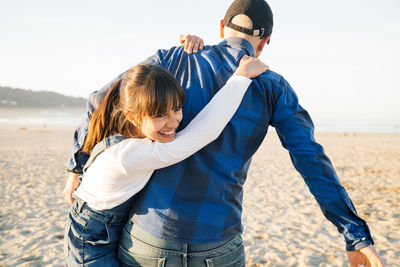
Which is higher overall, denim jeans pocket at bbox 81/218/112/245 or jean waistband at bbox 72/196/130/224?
jean waistband at bbox 72/196/130/224

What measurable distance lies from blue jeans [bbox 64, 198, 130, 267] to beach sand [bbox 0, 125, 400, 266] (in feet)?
10.4

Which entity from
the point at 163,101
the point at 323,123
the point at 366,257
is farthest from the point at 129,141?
the point at 323,123

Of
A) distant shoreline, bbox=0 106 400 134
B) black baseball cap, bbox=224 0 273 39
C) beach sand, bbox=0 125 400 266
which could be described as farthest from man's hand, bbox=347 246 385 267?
distant shoreline, bbox=0 106 400 134

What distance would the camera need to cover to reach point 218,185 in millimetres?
1373

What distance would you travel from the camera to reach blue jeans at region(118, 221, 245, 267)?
4.45ft

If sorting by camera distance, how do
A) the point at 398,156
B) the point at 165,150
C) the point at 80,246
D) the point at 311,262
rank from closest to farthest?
the point at 165,150 → the point at 80,246 → the point at 311,262 → the point at 398,156

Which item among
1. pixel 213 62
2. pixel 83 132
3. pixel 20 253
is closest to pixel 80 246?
pixel 83 132

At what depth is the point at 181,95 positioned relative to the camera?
136 cm

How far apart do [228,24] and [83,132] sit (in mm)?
938

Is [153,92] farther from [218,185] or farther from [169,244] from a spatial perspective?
[169,244]

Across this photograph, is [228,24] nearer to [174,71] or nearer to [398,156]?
[174,71]

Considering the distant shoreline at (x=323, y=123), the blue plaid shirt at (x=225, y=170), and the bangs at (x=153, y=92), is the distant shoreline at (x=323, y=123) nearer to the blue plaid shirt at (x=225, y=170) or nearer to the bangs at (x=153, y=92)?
the blue plaid shirt at (x=225, y=170)

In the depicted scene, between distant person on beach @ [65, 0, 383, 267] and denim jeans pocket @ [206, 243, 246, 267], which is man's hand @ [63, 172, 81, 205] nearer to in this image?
distant person on beach @ [65, 0, 383, 267]

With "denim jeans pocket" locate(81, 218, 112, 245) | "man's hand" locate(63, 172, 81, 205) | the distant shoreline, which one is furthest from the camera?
the distant shoreline
